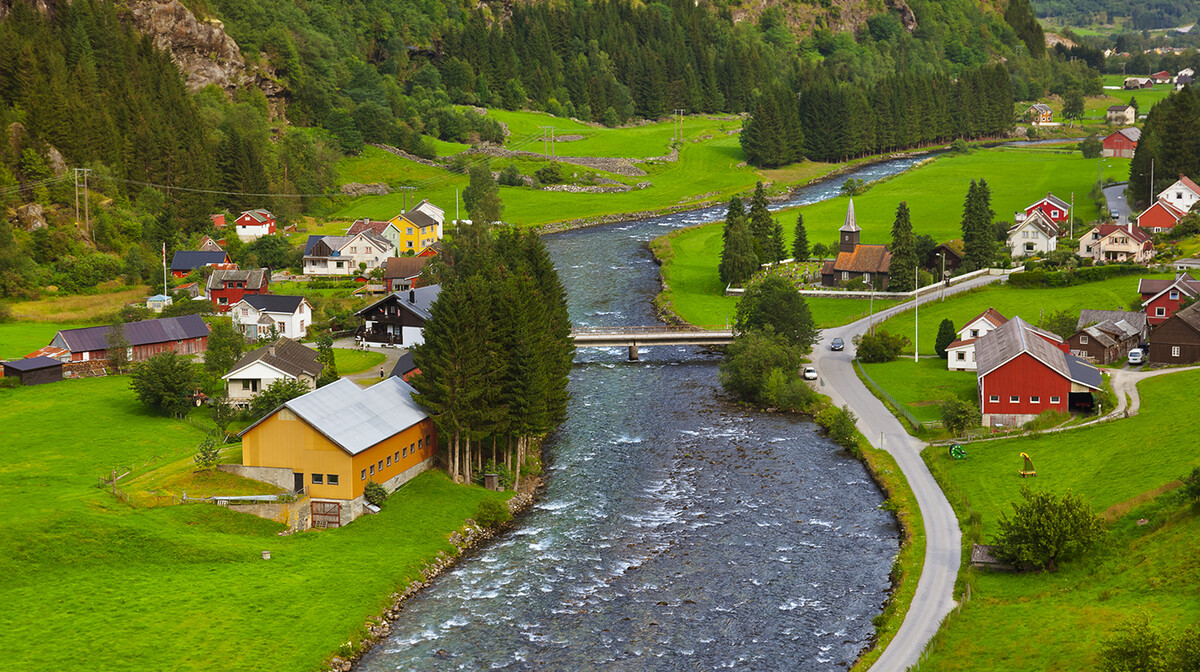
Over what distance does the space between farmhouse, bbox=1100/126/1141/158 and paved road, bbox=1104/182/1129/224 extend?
3061cm

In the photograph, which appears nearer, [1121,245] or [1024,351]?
[1024,351]

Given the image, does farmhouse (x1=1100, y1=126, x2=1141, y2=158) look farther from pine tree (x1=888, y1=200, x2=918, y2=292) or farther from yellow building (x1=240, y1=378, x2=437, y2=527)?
yellow building (x1=240, y1=378, x2=437, y2=527)

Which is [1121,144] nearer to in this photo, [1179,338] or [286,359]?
[1179,338]

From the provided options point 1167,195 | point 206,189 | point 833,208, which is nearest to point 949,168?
point 833,208

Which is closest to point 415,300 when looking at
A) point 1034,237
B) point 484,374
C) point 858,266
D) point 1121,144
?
point 484,374

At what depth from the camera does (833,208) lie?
526 ft

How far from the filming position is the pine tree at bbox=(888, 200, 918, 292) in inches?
4363

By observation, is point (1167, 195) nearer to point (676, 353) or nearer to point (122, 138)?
point (676, 353)

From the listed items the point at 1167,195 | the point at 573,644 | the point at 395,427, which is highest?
the point at 1167,195

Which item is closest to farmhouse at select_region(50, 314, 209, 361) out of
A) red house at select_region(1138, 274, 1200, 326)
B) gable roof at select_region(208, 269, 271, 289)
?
gable roof at select_region(208, 269, 271, 289)

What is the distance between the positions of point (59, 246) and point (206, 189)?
2716cm

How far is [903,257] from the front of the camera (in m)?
111

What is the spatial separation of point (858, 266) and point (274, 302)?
57.5 m

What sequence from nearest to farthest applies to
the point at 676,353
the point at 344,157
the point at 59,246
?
the point at 676,353 → the point at 59,246 → the point at 344,157
